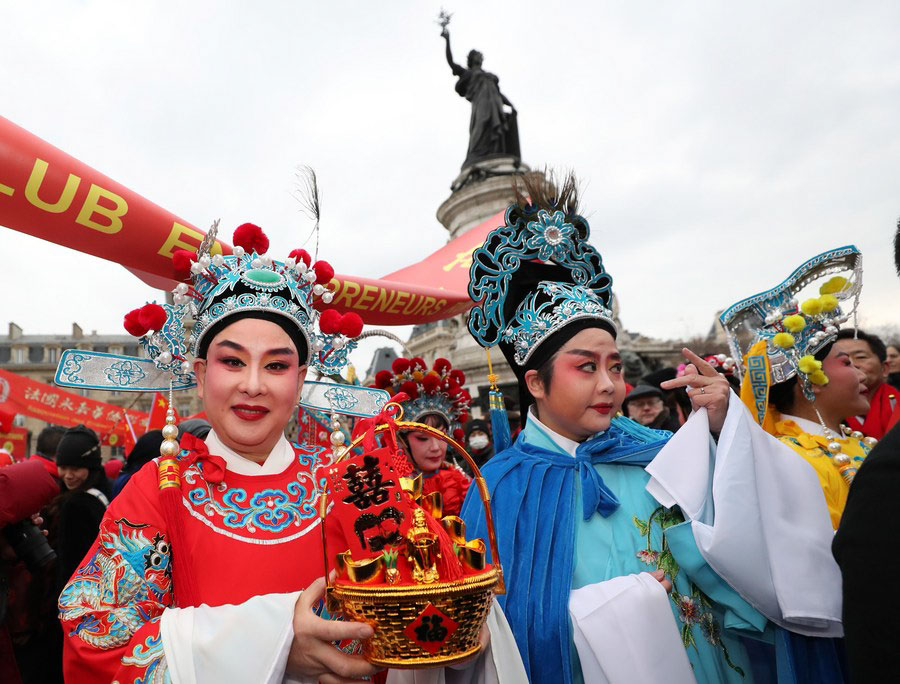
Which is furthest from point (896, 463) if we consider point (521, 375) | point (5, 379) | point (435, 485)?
point (5, 379)

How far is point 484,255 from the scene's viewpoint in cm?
287

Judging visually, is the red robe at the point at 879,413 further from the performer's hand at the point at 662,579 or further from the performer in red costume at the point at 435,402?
the performer in red costume at the point at 435,402

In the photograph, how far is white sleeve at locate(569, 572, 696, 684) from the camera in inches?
77.5

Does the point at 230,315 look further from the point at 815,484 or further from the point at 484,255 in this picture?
the point at 815,484

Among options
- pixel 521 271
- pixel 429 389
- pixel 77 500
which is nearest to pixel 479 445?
pixel 429 389

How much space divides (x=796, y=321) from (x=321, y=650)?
8.63 ft

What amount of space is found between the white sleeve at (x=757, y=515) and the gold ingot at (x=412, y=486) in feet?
3.47

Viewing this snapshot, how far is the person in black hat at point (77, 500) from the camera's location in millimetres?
3770

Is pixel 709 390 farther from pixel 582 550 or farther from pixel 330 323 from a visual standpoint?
pixel 330 323

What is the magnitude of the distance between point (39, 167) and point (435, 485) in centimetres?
314

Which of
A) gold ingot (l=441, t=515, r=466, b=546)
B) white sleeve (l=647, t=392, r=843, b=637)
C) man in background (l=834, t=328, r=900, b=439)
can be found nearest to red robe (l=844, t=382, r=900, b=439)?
man in background (l=834, t=328, r=900, b=439)

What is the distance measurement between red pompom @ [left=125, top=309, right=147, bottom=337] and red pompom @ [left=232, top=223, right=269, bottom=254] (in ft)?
1.49

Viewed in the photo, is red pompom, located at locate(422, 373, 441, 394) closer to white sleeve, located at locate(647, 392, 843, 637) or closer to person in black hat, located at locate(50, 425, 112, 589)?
person in black hat, located at locate(50, 425, 112, 589)

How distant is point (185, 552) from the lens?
1.90 metres
